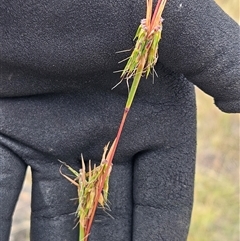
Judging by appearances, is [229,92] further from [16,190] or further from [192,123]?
[16,190]

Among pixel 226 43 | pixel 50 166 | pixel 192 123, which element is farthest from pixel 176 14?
pixel 50 166

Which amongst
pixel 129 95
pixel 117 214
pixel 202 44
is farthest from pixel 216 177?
pixel 129 95

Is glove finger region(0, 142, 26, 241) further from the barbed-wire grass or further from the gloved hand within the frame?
the barbed-wire grass

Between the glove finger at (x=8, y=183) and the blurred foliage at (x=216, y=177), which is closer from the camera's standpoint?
the glove finger at (x=8, y=183)

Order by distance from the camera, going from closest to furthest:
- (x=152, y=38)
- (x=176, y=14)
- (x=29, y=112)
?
(x=152, y=38) < (x=176, y=14) < (x=29, y=112)

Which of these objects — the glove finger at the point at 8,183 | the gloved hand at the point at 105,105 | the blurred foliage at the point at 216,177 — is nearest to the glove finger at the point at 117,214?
the gloved hand at the point at 105,105

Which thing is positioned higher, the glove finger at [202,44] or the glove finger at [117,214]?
the glove finger at [202,44]

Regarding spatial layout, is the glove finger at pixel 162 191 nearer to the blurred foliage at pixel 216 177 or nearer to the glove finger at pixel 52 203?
the glove finger at pixel 52 203
